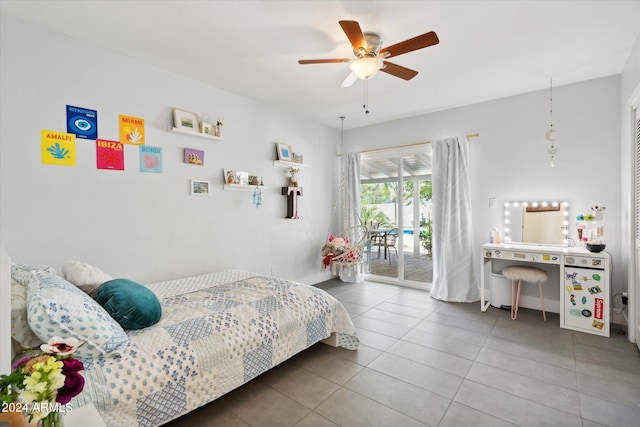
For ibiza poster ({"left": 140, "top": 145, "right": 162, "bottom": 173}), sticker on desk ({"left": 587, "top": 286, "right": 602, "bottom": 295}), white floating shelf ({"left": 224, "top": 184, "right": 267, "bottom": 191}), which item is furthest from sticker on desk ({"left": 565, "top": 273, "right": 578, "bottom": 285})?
ibiza poster ({"left": 140, "top": 145, "right": 162, "bottom": 173})

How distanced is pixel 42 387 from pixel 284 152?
154 inches

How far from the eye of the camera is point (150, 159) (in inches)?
120

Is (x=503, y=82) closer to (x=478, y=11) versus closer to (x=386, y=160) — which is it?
(x=478, y=11)

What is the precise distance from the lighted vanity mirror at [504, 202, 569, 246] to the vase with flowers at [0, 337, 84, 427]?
4366 mm

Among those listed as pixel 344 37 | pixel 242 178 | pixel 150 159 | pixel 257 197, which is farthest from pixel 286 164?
pixel 344 37

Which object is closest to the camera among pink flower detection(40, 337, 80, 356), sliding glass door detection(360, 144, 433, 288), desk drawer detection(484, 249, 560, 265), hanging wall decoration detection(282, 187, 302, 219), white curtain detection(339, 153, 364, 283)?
pink flower detection(40, 337, 80, 356)

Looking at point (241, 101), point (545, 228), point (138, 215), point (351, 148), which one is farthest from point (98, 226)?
point (545, 228)

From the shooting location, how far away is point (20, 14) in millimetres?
2270

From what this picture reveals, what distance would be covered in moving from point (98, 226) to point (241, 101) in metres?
2.17

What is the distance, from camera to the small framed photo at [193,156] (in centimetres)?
332

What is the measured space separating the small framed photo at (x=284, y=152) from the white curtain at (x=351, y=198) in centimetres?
133

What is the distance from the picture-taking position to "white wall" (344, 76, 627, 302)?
10.9ft

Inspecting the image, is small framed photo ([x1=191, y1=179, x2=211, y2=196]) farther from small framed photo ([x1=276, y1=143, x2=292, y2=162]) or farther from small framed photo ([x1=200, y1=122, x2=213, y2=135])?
small framed photo ([x1=276, y1=143, x2=292, y2=162])

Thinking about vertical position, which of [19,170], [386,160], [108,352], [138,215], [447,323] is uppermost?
[386,160]
